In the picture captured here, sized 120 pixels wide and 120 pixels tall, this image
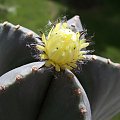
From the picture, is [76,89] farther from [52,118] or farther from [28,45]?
[28,45]

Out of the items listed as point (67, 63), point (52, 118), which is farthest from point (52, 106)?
point (67, 63)

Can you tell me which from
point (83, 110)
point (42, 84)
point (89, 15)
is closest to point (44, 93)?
point (42, 84)

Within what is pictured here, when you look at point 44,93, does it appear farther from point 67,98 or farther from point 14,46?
point 14,46

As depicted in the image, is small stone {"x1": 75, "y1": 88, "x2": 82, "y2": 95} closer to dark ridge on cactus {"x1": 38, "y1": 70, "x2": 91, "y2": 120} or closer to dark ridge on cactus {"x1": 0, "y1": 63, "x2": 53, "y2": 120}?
dark ridge on cactus {"x1": 38, "y1": 70, "x2": 91, "y2": 120}

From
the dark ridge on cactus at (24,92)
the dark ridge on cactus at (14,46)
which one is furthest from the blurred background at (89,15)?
the dark ridge on cactus at (24,92)

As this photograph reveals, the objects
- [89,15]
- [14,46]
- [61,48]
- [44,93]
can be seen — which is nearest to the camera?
[61,48]
